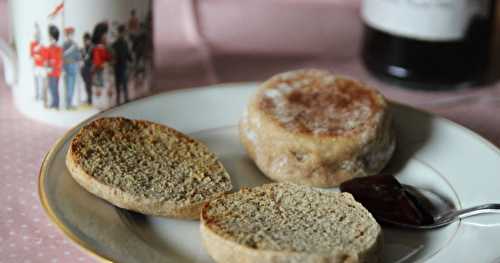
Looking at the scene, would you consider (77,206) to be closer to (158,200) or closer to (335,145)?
(158,200)

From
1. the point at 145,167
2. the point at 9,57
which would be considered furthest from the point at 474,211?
the point at 9,57

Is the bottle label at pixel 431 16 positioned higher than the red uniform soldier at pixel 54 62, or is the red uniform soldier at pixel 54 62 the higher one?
the bottle label at pixel 431 16

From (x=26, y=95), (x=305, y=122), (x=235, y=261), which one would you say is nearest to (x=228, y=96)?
(x=305, y=122)

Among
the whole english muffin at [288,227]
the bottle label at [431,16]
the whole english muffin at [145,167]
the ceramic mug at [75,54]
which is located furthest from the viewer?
the bottle label at [431,16]

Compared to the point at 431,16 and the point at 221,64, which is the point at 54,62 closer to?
the point at 221,64

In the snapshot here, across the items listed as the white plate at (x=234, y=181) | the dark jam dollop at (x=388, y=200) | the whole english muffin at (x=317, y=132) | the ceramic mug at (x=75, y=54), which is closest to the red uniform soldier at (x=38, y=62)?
the ceramic mug at (x=75, y=54)

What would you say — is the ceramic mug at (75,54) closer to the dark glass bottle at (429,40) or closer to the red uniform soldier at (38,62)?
the red uniform soldier at (38,62)

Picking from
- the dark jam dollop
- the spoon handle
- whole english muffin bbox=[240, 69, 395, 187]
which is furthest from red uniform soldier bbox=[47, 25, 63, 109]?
the spoon handle
